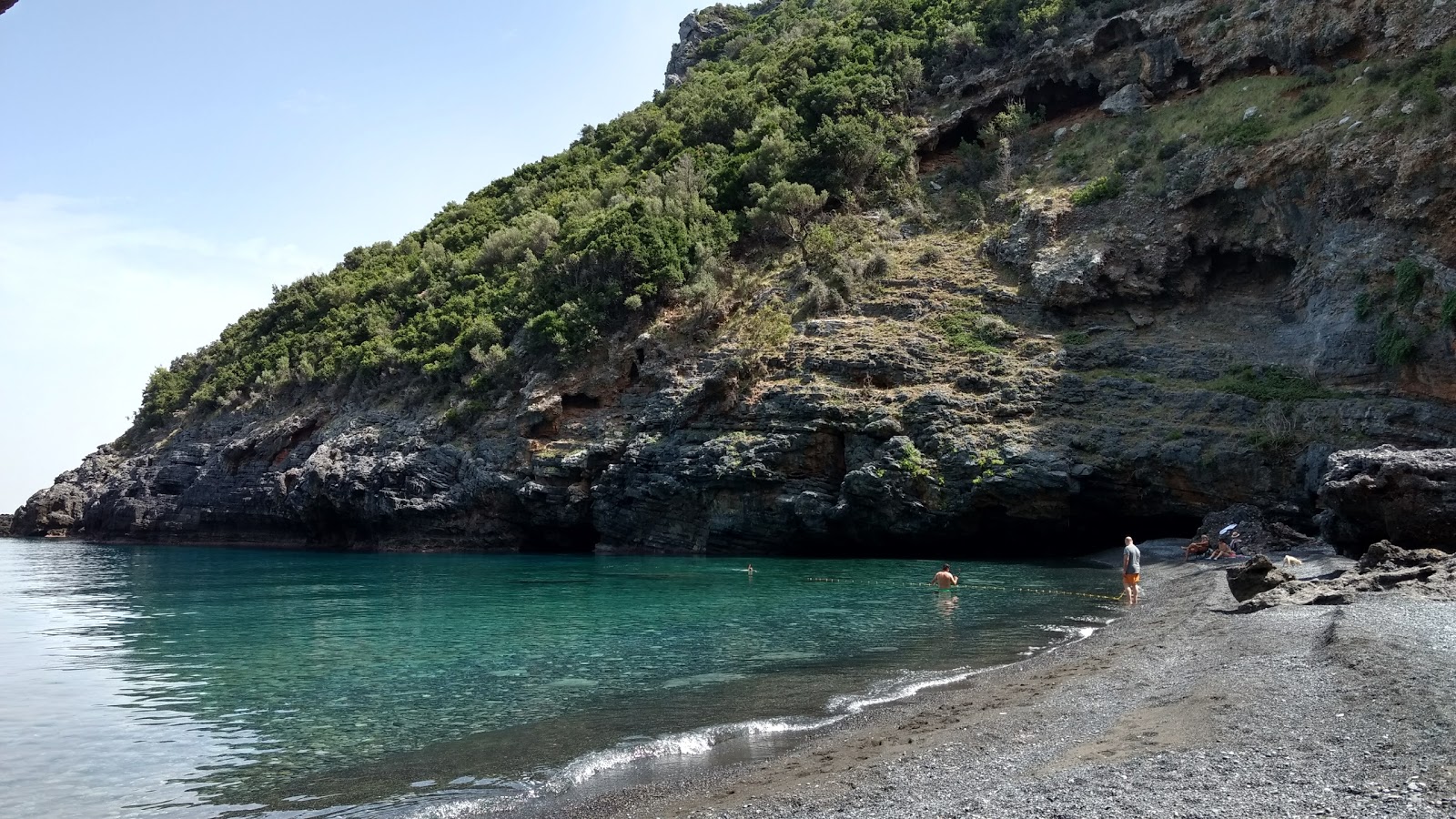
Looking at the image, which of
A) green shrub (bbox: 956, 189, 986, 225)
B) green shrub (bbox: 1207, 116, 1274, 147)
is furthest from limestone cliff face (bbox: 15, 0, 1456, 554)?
green shrub (bbox: 956, 189, 986, 225)

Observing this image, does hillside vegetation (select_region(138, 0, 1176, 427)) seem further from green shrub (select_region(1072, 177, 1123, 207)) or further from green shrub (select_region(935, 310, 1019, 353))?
green shrub (select_region(1072, 177, 1123, 207))

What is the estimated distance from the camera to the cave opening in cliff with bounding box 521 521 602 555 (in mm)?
45438

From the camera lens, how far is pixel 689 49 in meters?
104

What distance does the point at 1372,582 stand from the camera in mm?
16422

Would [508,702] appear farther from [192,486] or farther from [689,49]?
[689,49]

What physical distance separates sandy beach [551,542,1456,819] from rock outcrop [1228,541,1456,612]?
176 centimetres

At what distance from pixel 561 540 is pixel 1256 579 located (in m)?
34.0

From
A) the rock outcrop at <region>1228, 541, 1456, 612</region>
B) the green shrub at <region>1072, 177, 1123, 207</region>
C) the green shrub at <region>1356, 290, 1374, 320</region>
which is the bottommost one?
the rock outcrop at <region>1228, 541, 1456, 612</region>

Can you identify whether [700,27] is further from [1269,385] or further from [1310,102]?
[1269,385]

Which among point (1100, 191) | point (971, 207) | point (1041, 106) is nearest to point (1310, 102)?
point (1100, 191)

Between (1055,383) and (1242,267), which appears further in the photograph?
(1242,267)

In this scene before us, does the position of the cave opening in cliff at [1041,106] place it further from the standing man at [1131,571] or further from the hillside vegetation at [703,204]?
the standing man at [1131,571]

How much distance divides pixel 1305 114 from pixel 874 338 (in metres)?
18.6

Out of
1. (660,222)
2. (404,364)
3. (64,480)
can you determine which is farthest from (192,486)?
(660,222)
